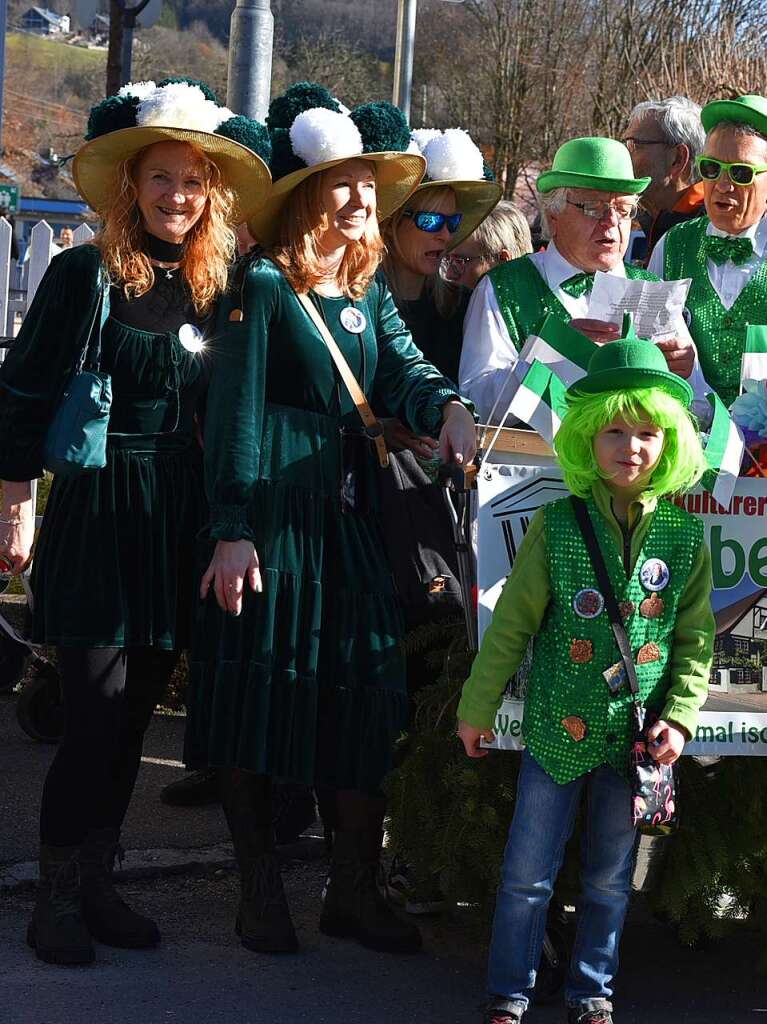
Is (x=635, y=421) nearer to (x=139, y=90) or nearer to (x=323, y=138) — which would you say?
(x=323, y=138)

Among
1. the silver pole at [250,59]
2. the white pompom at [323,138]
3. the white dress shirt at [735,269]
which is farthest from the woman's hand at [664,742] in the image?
the silver pole at [250,59]

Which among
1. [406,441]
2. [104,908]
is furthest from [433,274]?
[104,908]

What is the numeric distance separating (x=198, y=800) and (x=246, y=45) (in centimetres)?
331

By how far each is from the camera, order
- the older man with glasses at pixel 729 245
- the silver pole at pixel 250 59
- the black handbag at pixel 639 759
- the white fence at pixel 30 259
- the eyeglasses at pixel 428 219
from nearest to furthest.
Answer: the black handbag at pixel 639 759, the older man with glasses at pixel 729 245, the eyeglasses at pixel 428 219, the silver pole at pixel 250 59, the white fence at pixel 30 259

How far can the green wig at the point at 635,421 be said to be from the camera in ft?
10.3

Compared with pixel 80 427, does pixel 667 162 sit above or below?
above

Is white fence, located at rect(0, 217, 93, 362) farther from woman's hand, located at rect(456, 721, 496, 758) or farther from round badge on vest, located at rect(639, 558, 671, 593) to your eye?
round badge on vest, located at rect(639, 558, 671, 593)

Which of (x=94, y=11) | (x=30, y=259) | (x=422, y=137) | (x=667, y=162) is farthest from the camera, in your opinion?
(x=94, y=11)

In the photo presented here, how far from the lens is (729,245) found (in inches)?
158

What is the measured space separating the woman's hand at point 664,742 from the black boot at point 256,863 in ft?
3.59

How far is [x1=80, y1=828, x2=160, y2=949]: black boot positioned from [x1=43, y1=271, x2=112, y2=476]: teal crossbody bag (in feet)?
3.13

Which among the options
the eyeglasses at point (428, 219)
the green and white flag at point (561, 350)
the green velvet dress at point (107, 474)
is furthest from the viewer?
the eyeglasses at point (428, 219)

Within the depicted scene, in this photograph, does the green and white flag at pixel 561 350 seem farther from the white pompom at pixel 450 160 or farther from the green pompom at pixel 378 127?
the white pompom at pixel 450 160

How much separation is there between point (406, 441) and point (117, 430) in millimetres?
772
